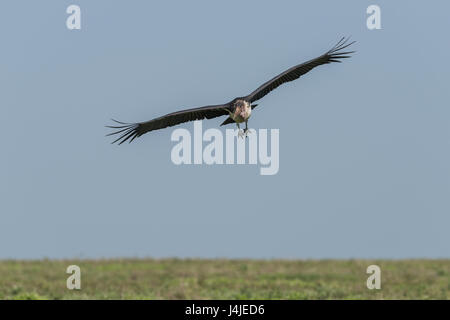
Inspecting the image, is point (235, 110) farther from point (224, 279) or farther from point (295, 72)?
point (224, 279)

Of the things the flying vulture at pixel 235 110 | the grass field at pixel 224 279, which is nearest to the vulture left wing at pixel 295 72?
the flying vulture at pixel 235 110

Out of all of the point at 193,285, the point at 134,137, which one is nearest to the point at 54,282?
the point at 193,285

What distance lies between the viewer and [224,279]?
71.0ft

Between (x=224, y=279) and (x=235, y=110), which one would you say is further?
(x=224, y=279)

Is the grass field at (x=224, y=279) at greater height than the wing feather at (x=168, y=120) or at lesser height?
lesser

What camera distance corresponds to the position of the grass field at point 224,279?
757 inches

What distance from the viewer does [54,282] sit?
21438 millimetres

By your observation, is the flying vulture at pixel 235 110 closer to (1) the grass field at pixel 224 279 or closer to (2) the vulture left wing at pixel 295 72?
Result: (2) the vulture left wing at pixel 295 72

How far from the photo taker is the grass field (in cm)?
1923

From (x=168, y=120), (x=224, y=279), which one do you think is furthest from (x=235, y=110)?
(x=224, y=279)

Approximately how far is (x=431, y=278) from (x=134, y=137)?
12487 millimetres

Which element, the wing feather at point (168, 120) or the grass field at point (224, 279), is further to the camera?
the grass field at point (224, 279)
